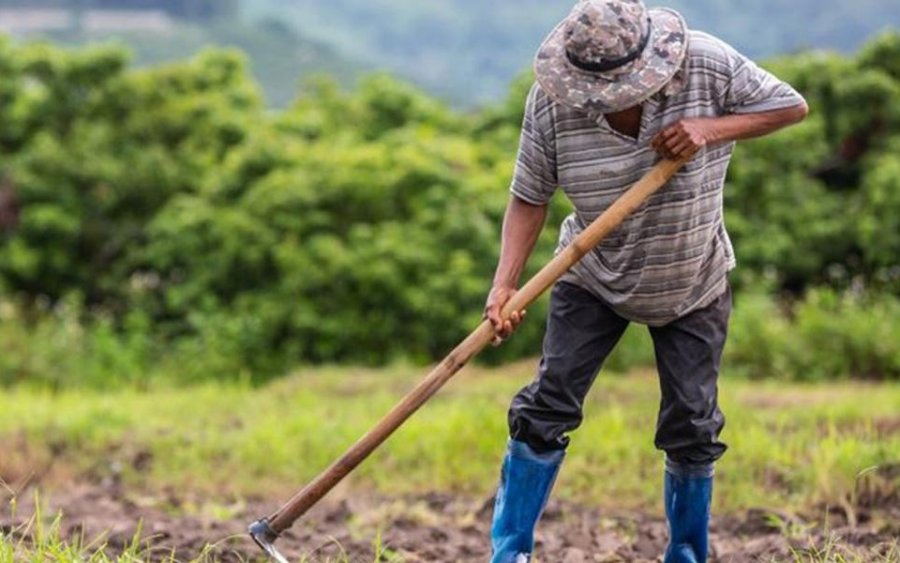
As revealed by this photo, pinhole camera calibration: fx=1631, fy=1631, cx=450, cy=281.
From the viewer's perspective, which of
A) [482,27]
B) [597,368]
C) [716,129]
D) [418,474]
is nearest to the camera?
[716,129]

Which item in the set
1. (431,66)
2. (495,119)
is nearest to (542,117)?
(495,119)

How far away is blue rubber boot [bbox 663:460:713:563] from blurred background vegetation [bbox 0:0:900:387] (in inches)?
272

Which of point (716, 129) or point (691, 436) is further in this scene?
point (691, 436)

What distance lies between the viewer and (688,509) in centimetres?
473

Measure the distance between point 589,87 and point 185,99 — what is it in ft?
39.2

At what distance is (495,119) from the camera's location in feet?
50.9

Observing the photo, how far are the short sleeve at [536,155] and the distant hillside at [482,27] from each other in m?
40.5

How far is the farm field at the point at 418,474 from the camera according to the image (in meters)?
5.68

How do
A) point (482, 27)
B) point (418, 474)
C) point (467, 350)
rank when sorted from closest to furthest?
point (467, 350)
point (418, 474)
point (482, 27)

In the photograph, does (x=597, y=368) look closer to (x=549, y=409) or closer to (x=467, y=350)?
(x=549, y=409)

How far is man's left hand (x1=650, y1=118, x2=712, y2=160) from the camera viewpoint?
13.6 feet

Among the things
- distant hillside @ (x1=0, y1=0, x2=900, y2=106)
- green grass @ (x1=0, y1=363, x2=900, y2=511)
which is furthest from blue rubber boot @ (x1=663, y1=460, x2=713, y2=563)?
distant hillside @ (x1=0, y1=0, x2=900, y2=106)

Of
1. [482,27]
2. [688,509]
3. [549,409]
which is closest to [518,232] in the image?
[549,409]

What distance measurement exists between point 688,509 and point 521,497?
490mm
